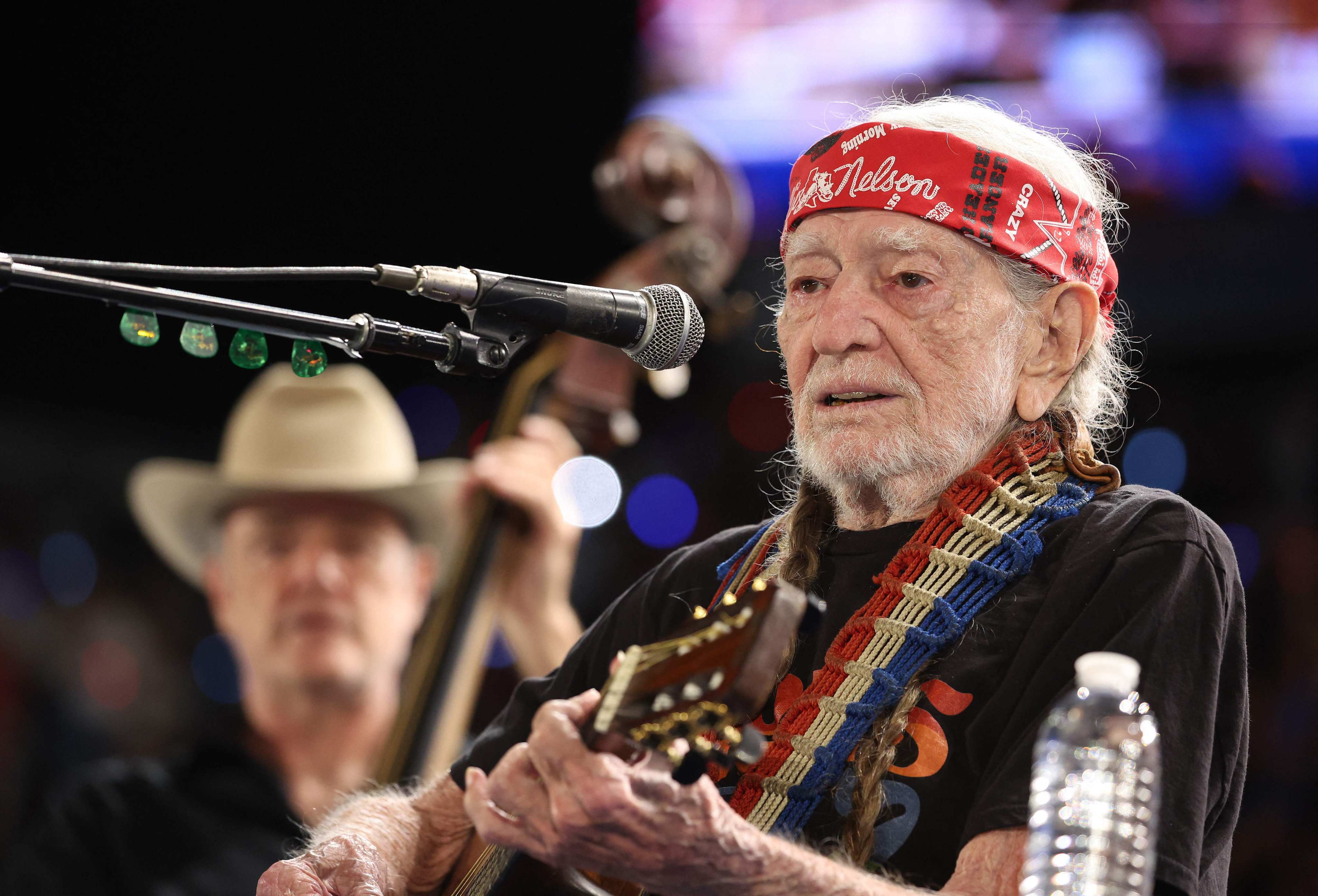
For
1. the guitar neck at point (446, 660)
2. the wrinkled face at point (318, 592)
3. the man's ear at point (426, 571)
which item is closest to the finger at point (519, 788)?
the guitar neck at point (446, 660)

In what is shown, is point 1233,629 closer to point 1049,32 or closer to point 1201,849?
point 1201,849

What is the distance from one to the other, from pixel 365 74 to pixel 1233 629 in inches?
213

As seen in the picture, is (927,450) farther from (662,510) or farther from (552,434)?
(662,510)

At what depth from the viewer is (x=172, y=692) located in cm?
843

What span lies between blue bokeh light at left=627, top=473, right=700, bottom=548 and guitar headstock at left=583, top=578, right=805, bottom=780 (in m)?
6.50

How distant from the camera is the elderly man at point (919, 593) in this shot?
1521 millimetres

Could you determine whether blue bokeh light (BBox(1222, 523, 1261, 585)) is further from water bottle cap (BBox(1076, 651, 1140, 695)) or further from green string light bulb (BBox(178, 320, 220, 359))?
green string light bulb (BBox(178, 320, 220, 359))

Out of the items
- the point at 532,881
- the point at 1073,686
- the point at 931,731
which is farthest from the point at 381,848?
the point at 1073,686

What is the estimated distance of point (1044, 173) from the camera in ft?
6.89

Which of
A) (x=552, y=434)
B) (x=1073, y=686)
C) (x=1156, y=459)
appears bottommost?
(x=1073, y=686)

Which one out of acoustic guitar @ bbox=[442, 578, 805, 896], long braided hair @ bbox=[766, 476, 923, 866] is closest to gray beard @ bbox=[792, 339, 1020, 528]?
long braided hair @ bbox=[766, 476, 923, 866]

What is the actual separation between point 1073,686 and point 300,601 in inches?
115

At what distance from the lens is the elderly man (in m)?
1.52

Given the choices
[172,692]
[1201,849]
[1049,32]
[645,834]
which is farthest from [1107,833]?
[172,692]
